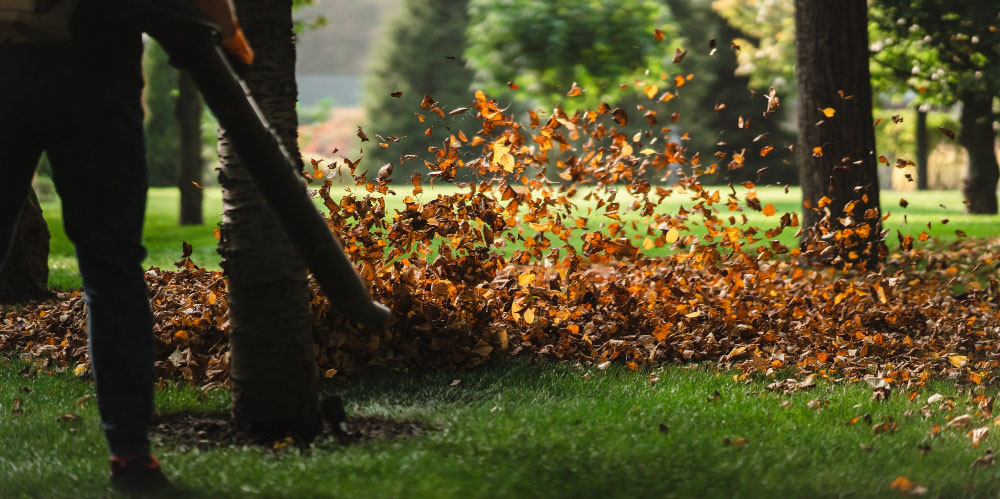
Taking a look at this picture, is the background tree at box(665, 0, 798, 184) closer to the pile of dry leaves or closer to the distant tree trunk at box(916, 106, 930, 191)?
the distant tree trunk at box(916, 106, 930, 191)

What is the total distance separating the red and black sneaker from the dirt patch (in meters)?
0.49

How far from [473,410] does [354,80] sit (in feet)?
227

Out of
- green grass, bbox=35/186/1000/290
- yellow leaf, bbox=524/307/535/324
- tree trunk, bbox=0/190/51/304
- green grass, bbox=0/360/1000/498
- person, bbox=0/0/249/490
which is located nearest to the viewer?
person, bbox=0/0/249/490

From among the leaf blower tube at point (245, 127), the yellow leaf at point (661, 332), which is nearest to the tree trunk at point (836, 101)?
the yellow leaf at point (661, 332)

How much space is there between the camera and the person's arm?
A: 2.57 metres

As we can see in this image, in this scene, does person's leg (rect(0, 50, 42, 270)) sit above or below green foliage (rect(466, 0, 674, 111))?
below

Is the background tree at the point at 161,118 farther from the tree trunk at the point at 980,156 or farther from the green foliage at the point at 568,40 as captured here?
the tree trunk at the point at 980,156

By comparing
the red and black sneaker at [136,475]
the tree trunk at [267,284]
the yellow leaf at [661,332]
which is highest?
the tree trunk at [267,284]

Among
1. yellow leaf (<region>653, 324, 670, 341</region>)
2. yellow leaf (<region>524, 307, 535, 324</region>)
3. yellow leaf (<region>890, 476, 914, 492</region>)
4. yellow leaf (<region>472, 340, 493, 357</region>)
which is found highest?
yellow leaf (<region>524, 307, 535, 324</region>)

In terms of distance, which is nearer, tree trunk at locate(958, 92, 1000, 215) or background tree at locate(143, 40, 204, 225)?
tree trunk at locate(958, 92, 1000, 215)

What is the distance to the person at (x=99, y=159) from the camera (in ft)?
8.06

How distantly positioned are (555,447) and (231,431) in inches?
42.7

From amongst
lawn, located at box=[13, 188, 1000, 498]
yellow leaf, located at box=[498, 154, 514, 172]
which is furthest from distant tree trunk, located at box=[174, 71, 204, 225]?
lawn, located at box=[13, 188, 1000, 498]

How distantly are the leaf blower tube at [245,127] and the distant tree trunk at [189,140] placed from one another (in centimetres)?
1281
